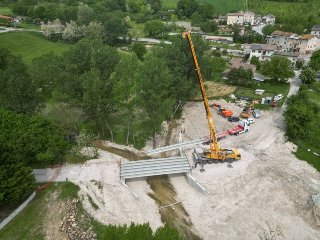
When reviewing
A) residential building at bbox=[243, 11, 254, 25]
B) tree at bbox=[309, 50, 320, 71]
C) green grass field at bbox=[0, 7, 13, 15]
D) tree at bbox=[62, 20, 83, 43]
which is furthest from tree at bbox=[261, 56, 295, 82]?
green grass field at bbox=[0, 7, 13, 15]

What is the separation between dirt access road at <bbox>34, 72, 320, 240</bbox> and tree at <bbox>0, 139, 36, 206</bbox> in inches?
212

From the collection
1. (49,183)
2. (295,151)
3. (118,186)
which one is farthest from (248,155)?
(49,183)

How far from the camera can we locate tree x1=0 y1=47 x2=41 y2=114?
32406 millimetres

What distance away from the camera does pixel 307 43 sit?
7994cm

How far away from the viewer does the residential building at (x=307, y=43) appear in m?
79.3

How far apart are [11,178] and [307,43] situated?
9346 cm

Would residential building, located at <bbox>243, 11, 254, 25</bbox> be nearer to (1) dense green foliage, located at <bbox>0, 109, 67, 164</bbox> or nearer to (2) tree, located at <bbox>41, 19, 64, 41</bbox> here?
(2) tree, located at <bbox>41, 19, 64, 41</bbox>

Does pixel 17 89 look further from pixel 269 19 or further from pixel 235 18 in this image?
pixel 269 19

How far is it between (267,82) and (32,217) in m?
56.9

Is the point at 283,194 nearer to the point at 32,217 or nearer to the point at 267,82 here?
the point at 32,217

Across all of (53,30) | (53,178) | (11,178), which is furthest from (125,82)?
(53,30)

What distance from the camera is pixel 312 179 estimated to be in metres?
28.0

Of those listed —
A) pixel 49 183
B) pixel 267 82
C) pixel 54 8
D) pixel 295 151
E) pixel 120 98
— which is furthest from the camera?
pixel 54 8

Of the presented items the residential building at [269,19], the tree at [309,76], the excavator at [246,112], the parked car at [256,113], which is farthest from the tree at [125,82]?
the residential building at [269,19]
